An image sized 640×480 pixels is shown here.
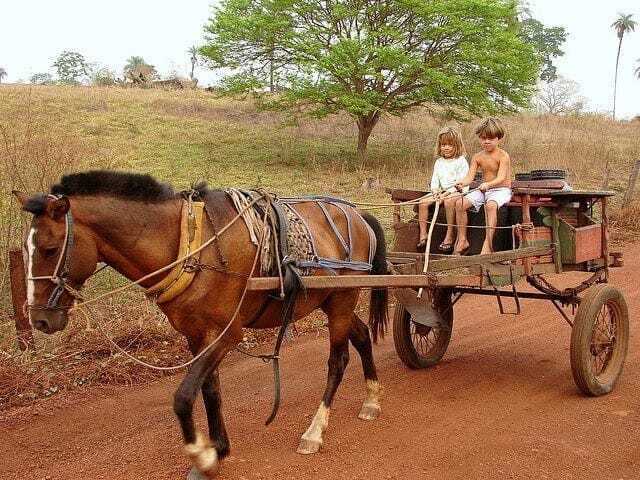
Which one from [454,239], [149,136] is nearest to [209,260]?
[454,239]

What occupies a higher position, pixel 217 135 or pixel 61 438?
pixel 217 135

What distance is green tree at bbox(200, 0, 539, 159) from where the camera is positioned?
63.0ft

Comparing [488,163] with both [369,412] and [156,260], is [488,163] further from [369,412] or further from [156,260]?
[156,260]

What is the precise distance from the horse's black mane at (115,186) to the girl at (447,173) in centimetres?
261

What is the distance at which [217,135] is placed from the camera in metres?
24.3

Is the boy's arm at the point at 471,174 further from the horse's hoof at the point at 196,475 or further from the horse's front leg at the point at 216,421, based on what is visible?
the horse's hoof at the point at 196,475

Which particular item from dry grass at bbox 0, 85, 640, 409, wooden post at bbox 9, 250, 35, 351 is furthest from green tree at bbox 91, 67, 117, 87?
wooden post at bbox 9, 250, 35, 351

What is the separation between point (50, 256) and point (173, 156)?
16744mm

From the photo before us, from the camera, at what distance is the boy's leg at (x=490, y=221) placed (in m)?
5.15

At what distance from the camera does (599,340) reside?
5.29 meters

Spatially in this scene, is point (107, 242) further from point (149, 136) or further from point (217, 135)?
point (217, 135)

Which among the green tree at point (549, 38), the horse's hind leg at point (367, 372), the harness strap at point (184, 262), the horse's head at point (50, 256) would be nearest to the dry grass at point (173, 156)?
the horse's head at point (50, 256)

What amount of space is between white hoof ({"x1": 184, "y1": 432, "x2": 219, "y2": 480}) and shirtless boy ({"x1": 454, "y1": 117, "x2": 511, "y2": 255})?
9.16 feet

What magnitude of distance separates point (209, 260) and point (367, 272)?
5.13ft
